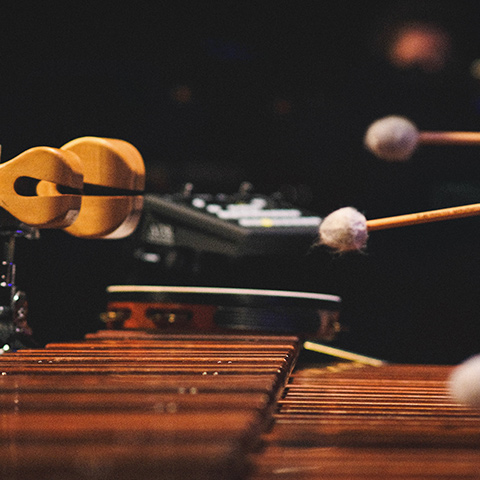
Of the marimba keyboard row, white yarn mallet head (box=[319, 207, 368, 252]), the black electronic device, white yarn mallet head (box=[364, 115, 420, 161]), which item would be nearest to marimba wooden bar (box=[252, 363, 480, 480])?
the marimba keyboard row

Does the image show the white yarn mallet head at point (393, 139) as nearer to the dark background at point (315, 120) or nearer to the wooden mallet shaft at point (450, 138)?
the wooden mallet shaft at point (450, 138)

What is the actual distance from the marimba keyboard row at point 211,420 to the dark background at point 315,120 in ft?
4.78

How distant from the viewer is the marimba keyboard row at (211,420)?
815mm

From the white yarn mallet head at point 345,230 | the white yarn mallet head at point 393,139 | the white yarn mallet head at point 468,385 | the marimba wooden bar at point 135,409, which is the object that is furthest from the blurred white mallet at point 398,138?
the white yarn mallet head at point 468,385

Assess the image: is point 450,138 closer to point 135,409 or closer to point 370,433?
point 370,433

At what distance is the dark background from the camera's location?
318 cm

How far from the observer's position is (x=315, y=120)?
3.45 meters

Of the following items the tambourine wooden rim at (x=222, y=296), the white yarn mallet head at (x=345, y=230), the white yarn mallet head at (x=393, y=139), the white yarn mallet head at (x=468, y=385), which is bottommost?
the white yarn mallet head at (x=468, y=385)

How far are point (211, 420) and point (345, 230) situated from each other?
2.68 feet

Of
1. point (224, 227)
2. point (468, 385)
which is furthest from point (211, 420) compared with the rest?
point (224, 227)

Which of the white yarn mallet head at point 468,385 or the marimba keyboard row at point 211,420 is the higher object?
the white yarn mallet head at point 468,385

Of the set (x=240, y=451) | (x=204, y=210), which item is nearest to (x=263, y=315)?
(x=204, y=210)

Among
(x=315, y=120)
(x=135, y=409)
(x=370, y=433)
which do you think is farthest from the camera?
(x=315, y=120)

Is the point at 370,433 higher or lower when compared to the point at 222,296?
lower
